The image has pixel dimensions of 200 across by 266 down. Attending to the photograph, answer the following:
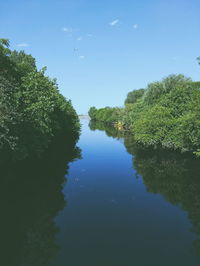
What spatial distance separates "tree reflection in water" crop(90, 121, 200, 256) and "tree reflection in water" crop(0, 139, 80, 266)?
8.57 meters

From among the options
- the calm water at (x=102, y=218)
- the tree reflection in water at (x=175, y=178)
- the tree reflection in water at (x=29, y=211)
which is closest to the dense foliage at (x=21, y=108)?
the tree reflection in water at (x=29, y=211)

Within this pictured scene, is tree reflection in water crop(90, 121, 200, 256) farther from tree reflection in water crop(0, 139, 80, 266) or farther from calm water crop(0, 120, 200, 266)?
tree reflection in water crop(0, 139, 80, 266)

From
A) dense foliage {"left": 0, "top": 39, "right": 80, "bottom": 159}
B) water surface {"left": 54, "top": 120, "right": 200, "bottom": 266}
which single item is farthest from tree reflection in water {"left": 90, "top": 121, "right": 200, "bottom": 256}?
dense foliage {"left": 0, "top": 39, "right": 80, "bottom": 159}

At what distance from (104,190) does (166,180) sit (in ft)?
24.7

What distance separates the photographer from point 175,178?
2727 centimetres

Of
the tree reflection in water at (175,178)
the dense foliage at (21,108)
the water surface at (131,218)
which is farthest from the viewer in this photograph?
the dense foliage at (21,108)

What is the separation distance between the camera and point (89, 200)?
20938mm

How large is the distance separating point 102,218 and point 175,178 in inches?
521

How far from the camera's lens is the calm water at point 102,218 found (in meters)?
12.3

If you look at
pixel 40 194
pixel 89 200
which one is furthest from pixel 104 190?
pixel 40 194

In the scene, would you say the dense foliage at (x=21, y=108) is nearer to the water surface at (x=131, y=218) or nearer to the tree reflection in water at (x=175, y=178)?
the water surface at (x=131, y=218)

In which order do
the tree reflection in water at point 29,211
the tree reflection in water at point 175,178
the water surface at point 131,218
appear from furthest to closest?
the tree reflection in water at point 175,178 → the tree reflection in water at point 29,211 → the water surface at point 131,218

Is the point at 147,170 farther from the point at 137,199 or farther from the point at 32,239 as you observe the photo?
the point at 32,239

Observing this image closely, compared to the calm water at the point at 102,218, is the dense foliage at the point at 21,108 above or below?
above
